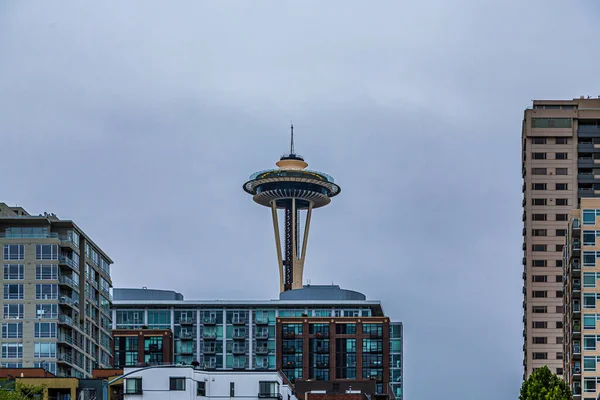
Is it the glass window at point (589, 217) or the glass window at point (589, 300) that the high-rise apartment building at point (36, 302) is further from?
the glass window at point (589, 217)

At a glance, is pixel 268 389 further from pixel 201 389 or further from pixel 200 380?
pixel 200 380

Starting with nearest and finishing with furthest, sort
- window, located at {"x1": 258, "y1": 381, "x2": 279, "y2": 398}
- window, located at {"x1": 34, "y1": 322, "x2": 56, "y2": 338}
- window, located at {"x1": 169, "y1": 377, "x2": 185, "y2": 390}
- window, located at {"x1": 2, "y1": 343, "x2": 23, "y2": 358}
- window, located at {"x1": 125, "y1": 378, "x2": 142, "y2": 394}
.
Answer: window, located at {"x1": 169, "y1": 377, "x2": 185, "y2": 390}
window, located at {"x1": 125, "y1": 378, "x2": 142, "y2": 394}
window, located at {"x1": 258, "y1": 381, "x2": 279, "y2": 398}
window, located at {"x1": 2, "y1": 343, "x2": 23, "y2": 358}
window, located at {"x1": 34, "y1": 322, "x2": 56, "y2": 338}

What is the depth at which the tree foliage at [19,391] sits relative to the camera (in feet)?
364

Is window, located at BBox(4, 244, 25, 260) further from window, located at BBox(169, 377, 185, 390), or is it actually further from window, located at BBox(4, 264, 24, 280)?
window, located at BBox(169, 377, 185, 390)

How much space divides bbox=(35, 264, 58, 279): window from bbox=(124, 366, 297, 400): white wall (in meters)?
47.7

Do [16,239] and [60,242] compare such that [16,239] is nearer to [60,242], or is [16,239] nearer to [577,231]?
[60,242]

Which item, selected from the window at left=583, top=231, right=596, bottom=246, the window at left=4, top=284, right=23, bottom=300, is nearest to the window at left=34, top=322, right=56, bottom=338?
the window at left=4, top=284, right=23, bottom=300

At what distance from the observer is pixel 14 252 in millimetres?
198250

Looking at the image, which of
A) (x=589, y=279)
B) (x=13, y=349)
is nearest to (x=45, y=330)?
(x=13, y=349)

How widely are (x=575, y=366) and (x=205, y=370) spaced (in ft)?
200

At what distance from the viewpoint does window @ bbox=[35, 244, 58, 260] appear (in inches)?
7776

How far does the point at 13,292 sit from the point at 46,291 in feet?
13.9

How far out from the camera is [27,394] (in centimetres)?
12450

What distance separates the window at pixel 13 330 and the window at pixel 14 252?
328 inches
